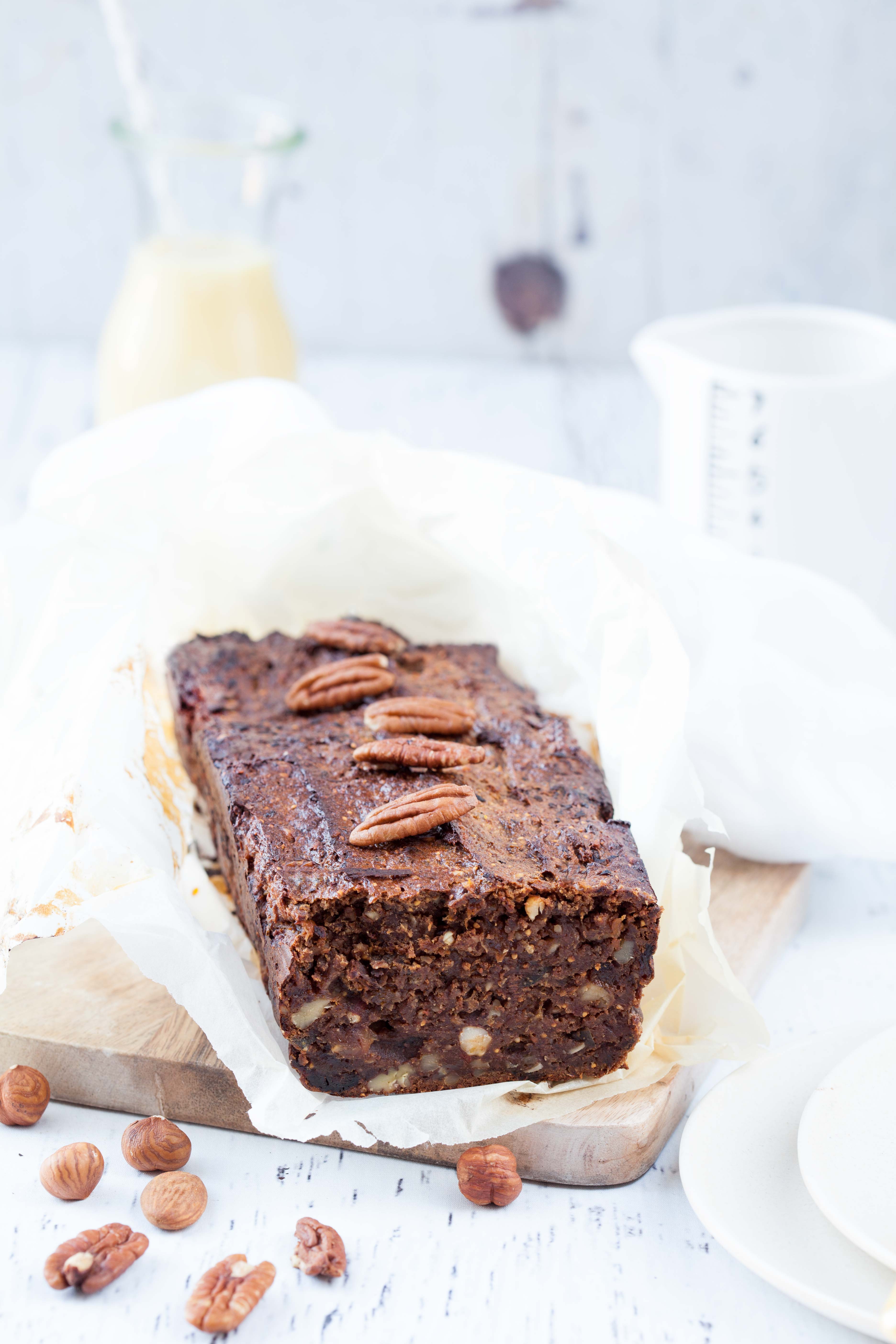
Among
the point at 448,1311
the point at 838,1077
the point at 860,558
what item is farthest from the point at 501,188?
the point at 448,1311

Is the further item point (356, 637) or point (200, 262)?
point (200, 262)

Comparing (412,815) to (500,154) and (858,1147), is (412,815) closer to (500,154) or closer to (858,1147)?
(858,1147)

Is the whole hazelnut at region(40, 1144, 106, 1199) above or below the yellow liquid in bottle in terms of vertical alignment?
below

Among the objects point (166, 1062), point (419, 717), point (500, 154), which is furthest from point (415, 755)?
point (500, 154)

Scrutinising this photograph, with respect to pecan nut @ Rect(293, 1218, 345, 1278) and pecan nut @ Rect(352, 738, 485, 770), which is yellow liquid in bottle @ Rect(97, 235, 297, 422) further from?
pecan nut @ Rect(293, 1218, 345, 1278)

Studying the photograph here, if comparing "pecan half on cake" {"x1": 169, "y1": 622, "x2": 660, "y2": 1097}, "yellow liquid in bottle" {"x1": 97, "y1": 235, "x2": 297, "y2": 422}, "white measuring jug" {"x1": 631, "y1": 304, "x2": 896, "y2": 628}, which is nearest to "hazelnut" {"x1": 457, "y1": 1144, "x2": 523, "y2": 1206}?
"pecan half on cake" {"x1": 169, "y1": 622, "x2": 660, "y2": 1097}

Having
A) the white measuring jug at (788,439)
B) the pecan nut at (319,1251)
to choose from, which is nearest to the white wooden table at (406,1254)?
the pecan nut at (319,1251)
